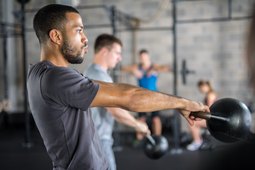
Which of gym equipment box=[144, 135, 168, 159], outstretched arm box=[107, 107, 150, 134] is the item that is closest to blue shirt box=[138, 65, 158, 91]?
gym equipment box=[144, 135, 168, 159]

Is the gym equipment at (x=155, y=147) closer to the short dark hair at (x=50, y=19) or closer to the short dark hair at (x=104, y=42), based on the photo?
the short dark hair at (x=104, y=42)

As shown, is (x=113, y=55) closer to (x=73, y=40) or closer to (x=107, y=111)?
(x=107, y=111)

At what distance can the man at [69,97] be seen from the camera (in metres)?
1.12

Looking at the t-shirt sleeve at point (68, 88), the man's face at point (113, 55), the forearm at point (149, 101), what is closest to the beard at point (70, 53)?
the t-shirt sleeve at point (68, 88)

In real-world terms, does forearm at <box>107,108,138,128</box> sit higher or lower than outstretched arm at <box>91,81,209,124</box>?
lower

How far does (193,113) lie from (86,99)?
0.38 m

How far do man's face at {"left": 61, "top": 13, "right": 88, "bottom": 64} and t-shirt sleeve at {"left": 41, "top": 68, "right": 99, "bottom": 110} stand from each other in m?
0.13

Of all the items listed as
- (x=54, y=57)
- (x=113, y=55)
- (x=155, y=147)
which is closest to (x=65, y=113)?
(x=54, y=57)

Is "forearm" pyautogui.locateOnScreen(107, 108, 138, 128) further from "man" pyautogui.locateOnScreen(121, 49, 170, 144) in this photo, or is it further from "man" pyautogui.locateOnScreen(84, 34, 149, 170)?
"man" pyautogui.locateOnScreen(121, 49, 170, 144)

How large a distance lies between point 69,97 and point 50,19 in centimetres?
29

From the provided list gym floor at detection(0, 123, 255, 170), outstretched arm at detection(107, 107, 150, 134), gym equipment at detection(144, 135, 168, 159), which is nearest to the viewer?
outstretched arm at detection(107, 107, 150, 134)

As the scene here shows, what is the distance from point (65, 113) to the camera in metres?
1.17

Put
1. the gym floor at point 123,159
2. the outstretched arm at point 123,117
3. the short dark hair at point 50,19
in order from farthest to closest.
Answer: the gym floor at point 123,159 → the outstretched arm at point 123,117 → the short dark hair at point 50,19

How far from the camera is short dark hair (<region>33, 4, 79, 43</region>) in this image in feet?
3.97
